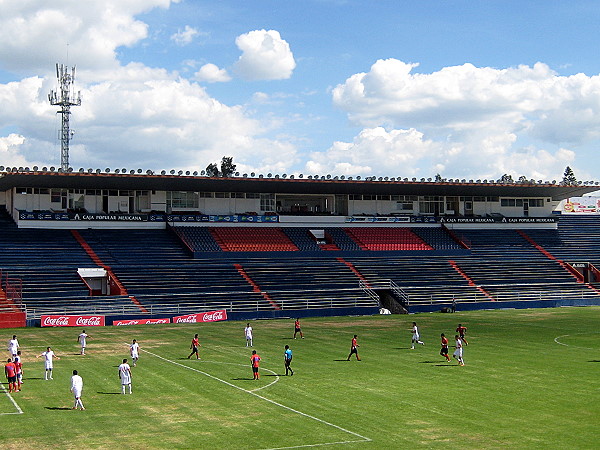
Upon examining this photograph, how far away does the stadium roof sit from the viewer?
75.8 metres

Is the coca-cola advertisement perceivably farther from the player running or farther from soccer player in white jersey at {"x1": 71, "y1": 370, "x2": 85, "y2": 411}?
soccer player in white jersey at {"x1": 71, "y1": 370, "x2": 85, "y2": 411}

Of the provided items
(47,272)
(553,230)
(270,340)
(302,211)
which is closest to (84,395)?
(270,340)

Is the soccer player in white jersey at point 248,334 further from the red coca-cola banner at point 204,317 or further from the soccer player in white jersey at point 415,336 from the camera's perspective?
the red coca-cola banner at point 204,317

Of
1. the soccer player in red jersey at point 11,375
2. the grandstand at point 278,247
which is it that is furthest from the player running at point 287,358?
the grandstand at point 278,247

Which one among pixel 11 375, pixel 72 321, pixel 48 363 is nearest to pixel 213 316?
pixel 72 321

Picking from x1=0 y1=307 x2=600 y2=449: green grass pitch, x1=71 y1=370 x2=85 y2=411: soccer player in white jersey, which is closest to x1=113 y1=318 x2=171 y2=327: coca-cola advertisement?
x1=0 y1=307 x2=600 y2=449: green grass pitch

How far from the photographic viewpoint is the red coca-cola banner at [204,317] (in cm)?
6059

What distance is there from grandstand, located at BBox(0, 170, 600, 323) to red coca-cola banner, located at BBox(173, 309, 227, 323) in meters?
1.06

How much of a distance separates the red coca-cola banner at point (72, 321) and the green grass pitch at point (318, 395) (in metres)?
5.26

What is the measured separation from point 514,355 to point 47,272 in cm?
4313

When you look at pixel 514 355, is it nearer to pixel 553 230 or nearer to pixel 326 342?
pixel 326 342

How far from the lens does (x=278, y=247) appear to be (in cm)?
8194

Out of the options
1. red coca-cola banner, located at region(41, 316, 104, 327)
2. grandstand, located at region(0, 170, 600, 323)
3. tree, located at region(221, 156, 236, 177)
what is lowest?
red coca-cola banner, located at region(41, 316, 104, 327)

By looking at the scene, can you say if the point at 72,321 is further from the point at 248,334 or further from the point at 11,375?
the point at 11,375
